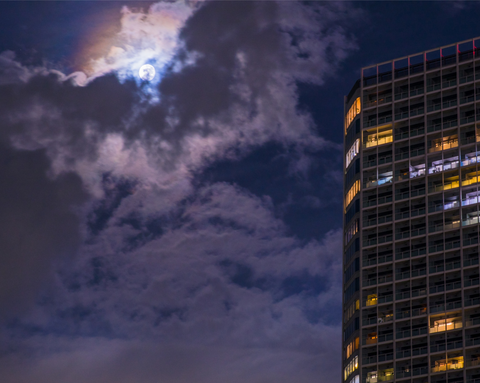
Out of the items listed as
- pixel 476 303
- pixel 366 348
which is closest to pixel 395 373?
pixel 366 348

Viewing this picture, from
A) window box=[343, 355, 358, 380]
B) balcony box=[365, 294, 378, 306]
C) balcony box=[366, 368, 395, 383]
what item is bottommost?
balcony box=[366, 368, 395, 383]

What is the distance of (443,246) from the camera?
633 feet

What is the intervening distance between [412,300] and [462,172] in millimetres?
30645

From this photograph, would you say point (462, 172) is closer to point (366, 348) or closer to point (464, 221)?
point (464, 221)

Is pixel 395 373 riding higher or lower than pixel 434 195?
lower

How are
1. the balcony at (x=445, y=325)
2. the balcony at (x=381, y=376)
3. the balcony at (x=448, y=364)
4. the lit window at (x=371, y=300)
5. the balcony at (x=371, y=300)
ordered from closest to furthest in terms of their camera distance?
the balcony at (x=448, y=364) → the balcony at (x=445, y=325) → the balcony at (x=381, y=376) → the balcony at (x=371, y=300) → the lit window at (x=371, y=300)

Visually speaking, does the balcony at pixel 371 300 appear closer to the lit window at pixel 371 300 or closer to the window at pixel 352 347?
the lit window at pixel 371 300

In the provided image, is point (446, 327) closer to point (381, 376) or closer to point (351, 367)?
point (381, 376)

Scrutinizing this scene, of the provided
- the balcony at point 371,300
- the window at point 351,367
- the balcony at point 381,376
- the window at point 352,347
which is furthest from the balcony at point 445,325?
the window at point 351,367

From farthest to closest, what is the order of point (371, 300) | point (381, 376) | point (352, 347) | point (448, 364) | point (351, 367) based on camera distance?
point (371, 300) < point (352, 347) < point (351, 367) < point (381, 376) < point (448, 364)

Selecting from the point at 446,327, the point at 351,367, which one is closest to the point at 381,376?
the point at 351,367

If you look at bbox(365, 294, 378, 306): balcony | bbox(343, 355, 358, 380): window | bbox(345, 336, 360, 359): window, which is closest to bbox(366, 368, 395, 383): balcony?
bbox(343, 355, 358, 380): window

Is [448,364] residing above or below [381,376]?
above

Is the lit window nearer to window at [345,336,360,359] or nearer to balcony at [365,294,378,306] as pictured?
balcony at [365,294,378,306]
